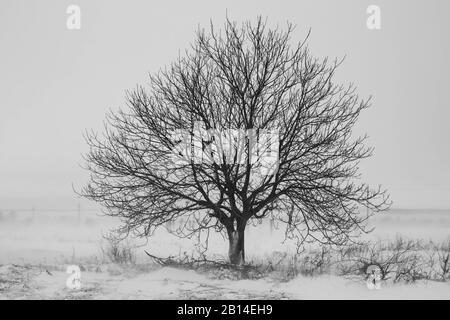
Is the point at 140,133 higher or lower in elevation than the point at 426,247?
higher

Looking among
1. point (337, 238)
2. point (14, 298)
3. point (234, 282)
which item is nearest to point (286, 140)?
point (337, 238)

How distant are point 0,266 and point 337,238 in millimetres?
→ 10526

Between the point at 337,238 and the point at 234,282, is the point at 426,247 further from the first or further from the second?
the point at 234,282

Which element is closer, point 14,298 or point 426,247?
point 14,298

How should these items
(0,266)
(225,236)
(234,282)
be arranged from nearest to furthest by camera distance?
(234,282) → (0,266) → (225,236)

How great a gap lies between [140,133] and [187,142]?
1.60 metres

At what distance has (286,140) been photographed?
15500 mm

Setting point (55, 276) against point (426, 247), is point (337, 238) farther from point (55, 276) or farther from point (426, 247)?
point (55, 276)
